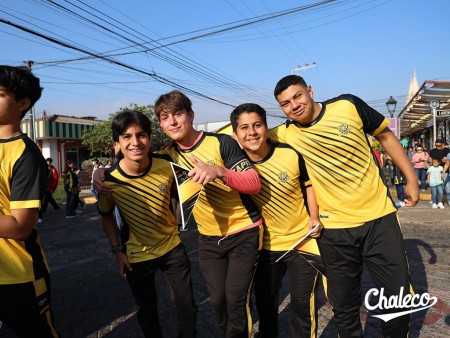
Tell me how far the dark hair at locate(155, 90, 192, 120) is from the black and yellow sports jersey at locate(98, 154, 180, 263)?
43 centimetres

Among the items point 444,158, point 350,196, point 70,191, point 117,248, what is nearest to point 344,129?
point 350,196

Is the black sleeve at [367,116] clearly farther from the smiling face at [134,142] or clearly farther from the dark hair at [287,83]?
the smiling face at [134,142]

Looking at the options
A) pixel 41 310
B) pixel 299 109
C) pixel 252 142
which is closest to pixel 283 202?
pixel 252 142

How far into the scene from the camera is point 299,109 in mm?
2779

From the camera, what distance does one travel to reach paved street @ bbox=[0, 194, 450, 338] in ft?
11.6

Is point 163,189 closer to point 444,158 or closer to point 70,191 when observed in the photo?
Result: point 70,191

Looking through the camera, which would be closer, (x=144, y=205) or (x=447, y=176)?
(x=144, y=205)

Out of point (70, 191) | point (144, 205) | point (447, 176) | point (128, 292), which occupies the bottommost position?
point (128, 292)

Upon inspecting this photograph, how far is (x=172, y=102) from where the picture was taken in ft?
9.04

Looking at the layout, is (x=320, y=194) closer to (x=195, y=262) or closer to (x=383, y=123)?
(x=383, y=123)

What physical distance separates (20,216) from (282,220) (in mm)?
1886

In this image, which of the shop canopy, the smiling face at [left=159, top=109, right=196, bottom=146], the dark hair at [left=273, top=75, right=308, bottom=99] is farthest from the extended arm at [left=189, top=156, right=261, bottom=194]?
the shop canopy

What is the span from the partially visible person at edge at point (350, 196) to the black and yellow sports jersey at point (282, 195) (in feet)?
0.38

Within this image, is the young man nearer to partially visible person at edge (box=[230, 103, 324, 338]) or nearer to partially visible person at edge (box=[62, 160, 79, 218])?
partially visible person at edge (box=[230, 103, 324, 338])
